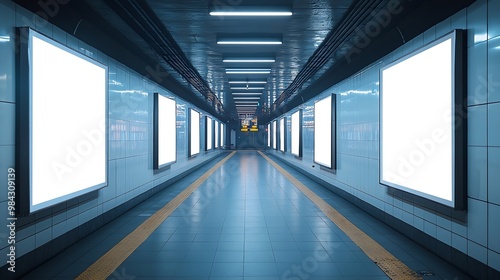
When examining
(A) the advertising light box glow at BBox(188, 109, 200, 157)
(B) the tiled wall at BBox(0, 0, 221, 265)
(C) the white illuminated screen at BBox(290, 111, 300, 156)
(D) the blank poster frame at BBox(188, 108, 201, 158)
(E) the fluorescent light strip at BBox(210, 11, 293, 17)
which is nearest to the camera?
(B) the tiled wall at BBox(0, 0, 221, 265)

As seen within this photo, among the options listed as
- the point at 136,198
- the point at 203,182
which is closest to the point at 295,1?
the point at 136,198

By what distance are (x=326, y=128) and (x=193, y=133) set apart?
5.98 m

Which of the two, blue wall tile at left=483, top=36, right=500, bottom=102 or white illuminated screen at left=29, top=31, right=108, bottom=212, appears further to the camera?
white illuminated screen at left=29, top=31, right=108, bottom=212

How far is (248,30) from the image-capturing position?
215 inches

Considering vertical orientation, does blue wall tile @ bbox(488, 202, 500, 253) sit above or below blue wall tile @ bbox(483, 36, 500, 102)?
below

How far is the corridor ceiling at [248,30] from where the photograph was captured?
4.05 meters

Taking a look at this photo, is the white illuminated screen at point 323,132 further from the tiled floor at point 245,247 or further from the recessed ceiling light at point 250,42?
the recessed ceiling light at point 250,42

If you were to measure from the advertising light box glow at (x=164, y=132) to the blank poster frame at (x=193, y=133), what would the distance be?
2.23 m

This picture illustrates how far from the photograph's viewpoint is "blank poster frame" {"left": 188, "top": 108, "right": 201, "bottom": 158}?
1174 cm

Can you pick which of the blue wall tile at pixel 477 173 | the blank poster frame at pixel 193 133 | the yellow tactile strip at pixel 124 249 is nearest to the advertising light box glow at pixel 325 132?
the yellow tactile strip at pixel 124 249

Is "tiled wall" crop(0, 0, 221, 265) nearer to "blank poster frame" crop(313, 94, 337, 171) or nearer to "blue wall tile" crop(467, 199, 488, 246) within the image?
"blank poster frame" crop(313, 94, 337, 171)

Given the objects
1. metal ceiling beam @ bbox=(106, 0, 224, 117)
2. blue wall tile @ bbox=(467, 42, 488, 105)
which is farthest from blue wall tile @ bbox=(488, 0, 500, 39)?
metal ceiling beam @ bbox=(106, 0, 224, 117)

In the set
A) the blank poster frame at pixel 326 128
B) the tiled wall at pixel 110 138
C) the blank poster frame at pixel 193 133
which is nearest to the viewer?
the tiled wall at pixel 110 138

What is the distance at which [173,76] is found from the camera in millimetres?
8602
